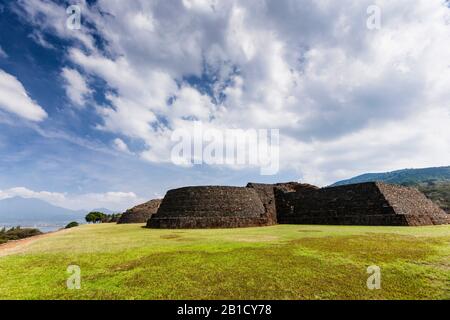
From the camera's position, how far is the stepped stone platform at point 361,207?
68.2 feet

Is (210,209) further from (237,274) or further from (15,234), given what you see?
(15,234)

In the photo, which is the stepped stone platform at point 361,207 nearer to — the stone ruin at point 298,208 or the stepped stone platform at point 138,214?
the stone ruin at point 298,208

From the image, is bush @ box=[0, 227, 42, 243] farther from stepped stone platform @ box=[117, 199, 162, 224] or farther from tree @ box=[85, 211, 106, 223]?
tree @ box=[85, 211, 106, 223]

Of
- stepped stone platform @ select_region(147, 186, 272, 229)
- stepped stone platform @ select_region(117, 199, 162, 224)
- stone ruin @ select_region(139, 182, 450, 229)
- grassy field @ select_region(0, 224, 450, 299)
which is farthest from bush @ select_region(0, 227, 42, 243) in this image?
grassy field @ select_region(0, 224, 450, 299)

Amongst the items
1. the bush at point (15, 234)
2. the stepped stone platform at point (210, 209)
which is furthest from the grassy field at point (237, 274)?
the bush at point (15, 234)

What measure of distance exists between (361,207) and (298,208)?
6943mm

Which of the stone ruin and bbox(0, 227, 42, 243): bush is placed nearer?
the stone ruin

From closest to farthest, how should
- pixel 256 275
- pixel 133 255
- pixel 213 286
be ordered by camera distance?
pixel 213 286 < pixel 256 275 < pixel 133 255

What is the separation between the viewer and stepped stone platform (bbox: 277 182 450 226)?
20.8 meters

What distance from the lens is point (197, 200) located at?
85.4ft

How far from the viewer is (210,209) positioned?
2500 cm
